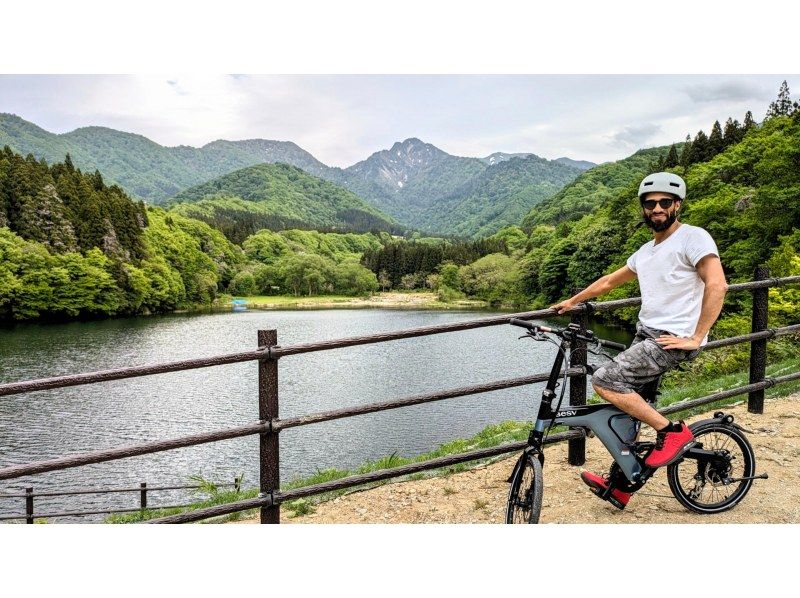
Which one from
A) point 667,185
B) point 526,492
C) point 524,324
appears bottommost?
point 526,492

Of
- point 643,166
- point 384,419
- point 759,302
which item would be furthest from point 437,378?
point 643,166

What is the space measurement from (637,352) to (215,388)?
29529 mm

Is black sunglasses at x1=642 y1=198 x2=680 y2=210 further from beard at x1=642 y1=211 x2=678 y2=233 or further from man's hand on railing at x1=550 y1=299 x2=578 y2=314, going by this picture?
man's hand on railing at x1=550 y1=299 x2=578 y2=314

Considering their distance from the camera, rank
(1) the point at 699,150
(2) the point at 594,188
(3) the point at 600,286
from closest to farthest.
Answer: (3) the point at 600,286 → (1) the point at 699,150 → (2) the point at 594,188

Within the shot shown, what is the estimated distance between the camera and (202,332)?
180ft

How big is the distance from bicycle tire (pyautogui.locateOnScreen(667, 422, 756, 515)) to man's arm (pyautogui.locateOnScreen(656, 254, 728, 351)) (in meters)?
0.88

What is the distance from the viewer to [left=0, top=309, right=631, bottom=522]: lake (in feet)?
56.8

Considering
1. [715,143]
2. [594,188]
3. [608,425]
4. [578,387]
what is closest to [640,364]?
[608,425]

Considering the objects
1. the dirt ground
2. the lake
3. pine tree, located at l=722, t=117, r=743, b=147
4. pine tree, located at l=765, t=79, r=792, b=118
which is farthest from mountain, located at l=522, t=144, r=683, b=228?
the dirt ground

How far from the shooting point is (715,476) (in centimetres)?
390

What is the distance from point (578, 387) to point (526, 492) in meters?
1.35

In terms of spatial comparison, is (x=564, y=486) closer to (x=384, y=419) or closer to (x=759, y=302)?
(x=759, y=302)

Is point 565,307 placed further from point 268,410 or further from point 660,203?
point 268,410

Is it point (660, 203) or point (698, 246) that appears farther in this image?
point (660, 203)
